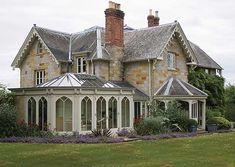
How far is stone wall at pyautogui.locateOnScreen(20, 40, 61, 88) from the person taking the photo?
33.0 metres

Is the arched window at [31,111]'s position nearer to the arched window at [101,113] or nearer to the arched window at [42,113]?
the arched window at [42,113]

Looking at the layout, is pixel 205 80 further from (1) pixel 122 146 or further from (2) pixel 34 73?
(1) pixel 122 146

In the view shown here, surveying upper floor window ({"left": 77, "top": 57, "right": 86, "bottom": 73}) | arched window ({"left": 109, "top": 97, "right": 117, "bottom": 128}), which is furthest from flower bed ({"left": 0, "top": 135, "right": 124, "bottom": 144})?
upper floor window ({"left": 77, "top": 57, "right": 86, "bottom": 73})

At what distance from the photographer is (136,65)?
32.2 m

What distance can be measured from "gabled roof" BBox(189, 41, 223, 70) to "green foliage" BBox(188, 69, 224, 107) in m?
0.83

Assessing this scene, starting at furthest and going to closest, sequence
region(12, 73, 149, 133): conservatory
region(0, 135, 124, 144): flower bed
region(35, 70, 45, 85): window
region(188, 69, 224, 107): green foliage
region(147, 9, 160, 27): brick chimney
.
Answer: region(147, 9, 160, 27): brick chimney
region(188, 69, 224, 107): green foliage
region(35, 70, 45, 85): window
region(12, 73, 149, 133): conservatory
region(0, 135, 124, 144): flower bed

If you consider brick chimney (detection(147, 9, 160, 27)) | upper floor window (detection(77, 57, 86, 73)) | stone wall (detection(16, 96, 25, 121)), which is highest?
brick chimney (detection(147, 9, 160, 27))

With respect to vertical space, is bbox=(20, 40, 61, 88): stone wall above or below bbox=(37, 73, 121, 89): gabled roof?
above

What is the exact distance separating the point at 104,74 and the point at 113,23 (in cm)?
398

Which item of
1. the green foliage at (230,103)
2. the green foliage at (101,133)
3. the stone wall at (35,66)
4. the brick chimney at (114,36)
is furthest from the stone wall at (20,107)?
the green foliage at (230,103)

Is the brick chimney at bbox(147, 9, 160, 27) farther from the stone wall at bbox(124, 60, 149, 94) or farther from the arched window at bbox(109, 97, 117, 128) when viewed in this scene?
the arched window at bbox(109, 97, 117, 128)

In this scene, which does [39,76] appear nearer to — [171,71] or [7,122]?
[171,71]

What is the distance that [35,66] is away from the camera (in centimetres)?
3447

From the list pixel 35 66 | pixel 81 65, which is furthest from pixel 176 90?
pixel 35 66
